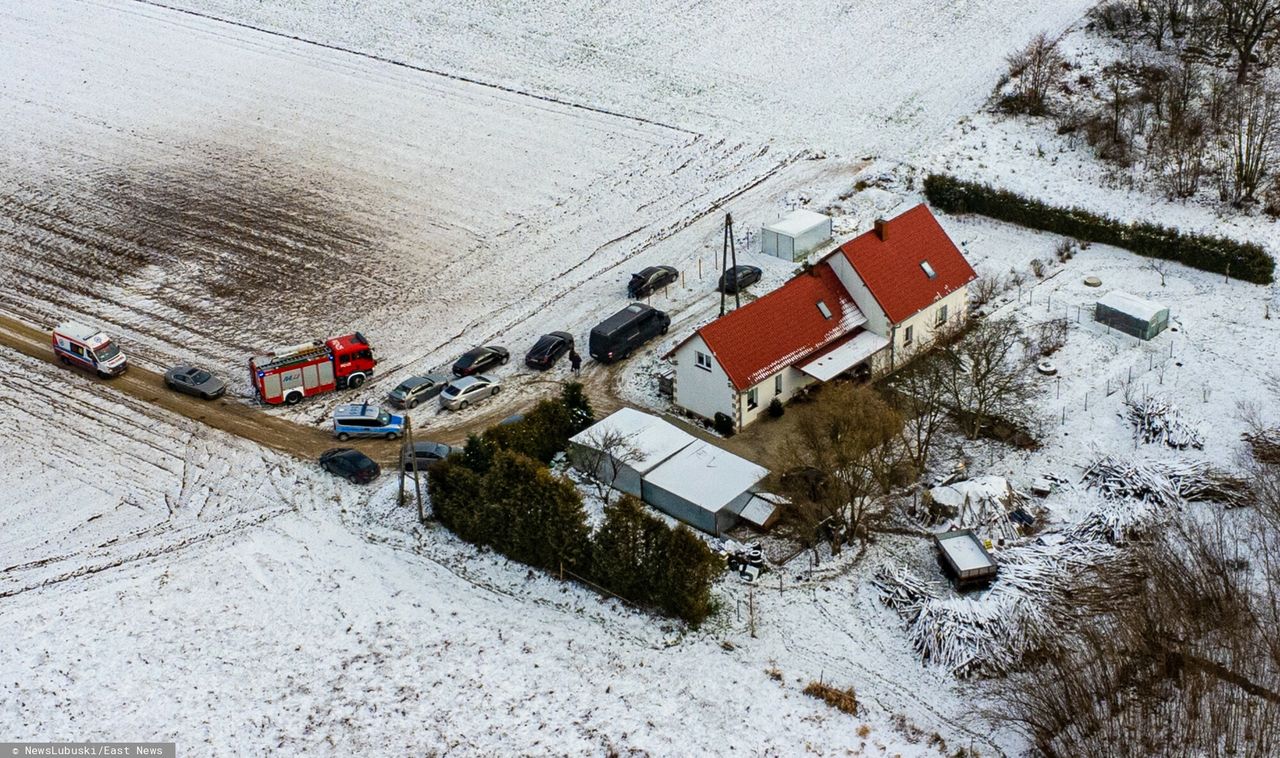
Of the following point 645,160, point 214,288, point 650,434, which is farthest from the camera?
point 645,160

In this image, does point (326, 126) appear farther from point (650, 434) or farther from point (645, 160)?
point (650, 434)

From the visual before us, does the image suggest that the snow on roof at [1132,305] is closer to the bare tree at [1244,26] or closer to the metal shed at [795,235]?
the metal shed at [795,235]

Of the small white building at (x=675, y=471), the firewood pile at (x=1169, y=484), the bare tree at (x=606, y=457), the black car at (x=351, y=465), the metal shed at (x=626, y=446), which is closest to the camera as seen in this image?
the firewood pile at (x=1169, y=484)

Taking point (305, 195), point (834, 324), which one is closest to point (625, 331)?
point (834, 324)

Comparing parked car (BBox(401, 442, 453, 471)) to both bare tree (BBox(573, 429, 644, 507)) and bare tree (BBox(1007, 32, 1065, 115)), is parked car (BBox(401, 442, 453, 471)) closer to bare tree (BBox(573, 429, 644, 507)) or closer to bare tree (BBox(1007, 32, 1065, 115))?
bare tree (BBox(573, 429, 644, 507))

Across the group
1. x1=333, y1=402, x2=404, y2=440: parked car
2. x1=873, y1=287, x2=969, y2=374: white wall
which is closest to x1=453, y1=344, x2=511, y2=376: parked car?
x1=333, y1=402, x2=404, y2=440: parked car

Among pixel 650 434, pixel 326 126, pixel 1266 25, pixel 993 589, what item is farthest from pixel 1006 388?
pixel 326 126

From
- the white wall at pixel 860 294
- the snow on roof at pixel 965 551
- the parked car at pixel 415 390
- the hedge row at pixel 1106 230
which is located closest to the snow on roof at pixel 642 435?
the parked car at pixel 415 390
